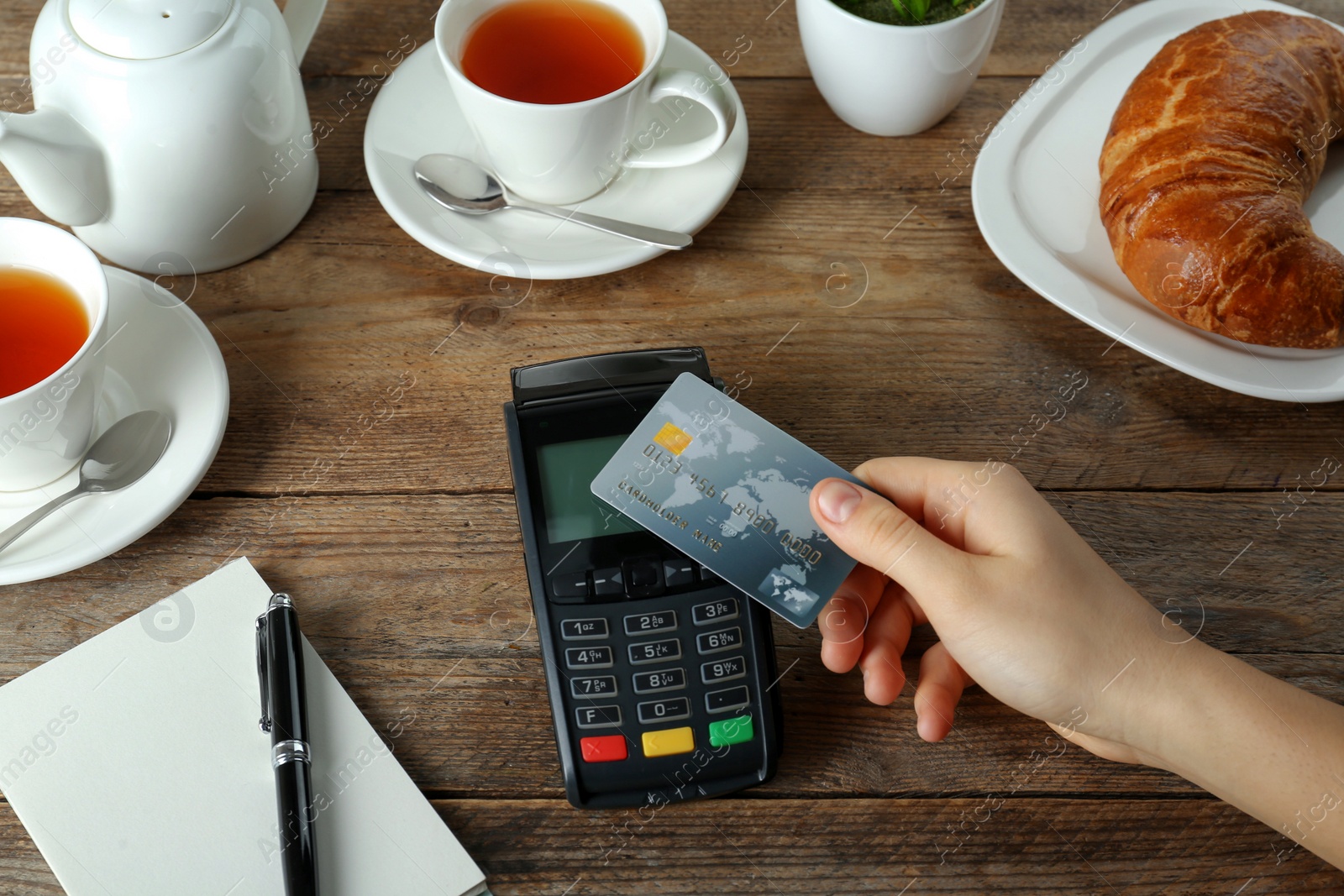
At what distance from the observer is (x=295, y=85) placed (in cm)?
74

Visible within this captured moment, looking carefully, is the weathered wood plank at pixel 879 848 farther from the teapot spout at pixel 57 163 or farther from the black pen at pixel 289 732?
the teapot spout at pixel 57 163

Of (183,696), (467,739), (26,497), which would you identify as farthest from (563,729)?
(26,497)

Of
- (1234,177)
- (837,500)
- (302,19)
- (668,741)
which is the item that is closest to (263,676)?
(668,741)

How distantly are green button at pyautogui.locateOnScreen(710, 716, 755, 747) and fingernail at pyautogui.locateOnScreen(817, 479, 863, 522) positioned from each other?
14 cm

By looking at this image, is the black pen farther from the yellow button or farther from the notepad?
the yellow button

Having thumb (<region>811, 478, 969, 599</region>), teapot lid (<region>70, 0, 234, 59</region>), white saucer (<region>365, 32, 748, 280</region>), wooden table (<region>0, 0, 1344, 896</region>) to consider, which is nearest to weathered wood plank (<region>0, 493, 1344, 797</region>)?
wooden table (<region>0, 0, 1344, 896</region>)

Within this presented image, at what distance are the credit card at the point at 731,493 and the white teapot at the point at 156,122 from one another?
38 cm

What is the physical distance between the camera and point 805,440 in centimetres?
74

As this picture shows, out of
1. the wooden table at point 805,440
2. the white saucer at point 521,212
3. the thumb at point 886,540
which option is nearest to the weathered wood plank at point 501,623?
the wooden table at point 805,440

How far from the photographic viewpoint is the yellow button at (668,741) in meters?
0.58

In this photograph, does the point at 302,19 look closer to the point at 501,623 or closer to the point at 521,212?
the point at 521,212

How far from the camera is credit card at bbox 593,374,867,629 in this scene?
610 millimetres

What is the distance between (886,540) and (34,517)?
556 millimetres

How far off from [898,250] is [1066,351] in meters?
0.17
